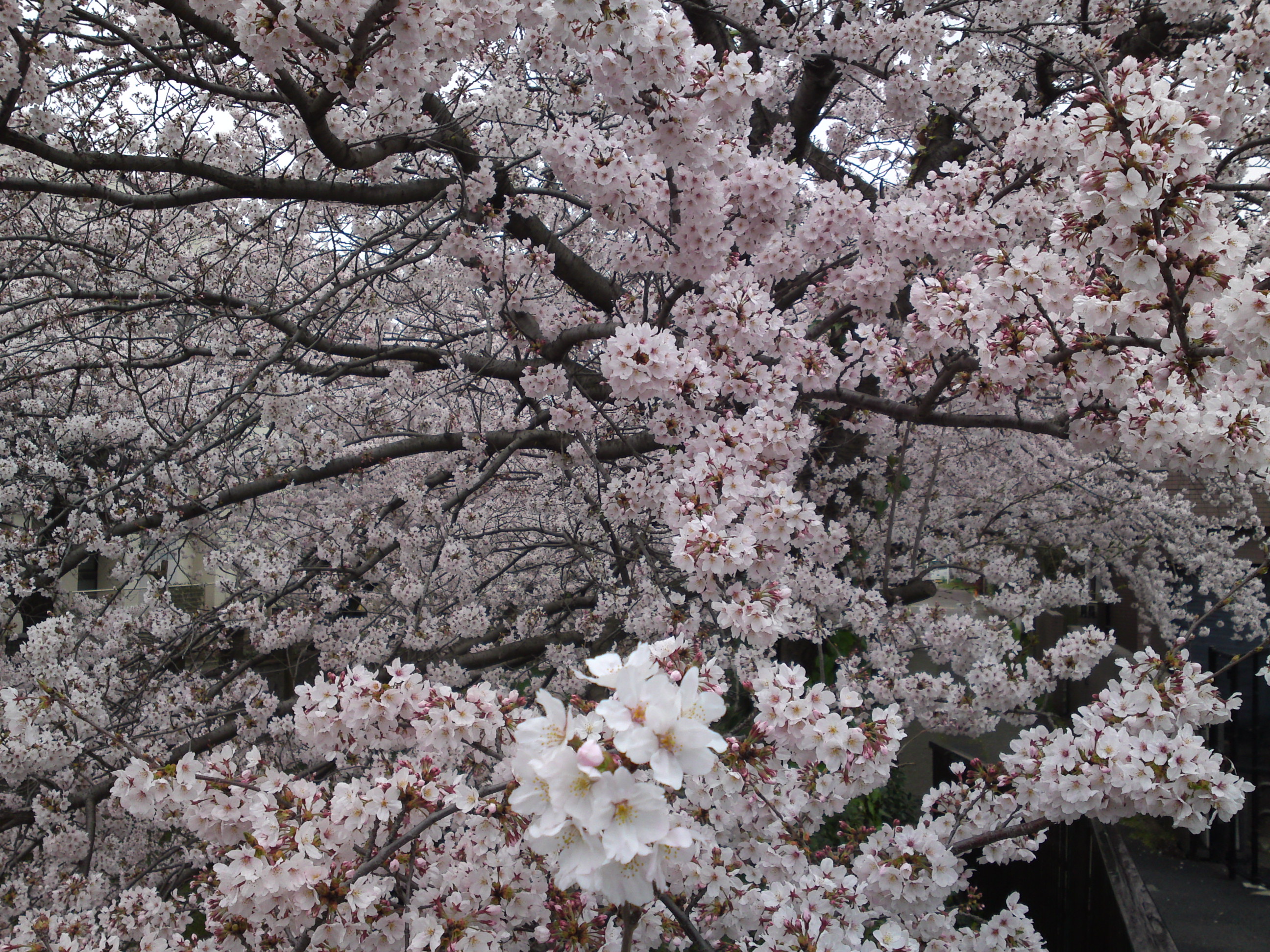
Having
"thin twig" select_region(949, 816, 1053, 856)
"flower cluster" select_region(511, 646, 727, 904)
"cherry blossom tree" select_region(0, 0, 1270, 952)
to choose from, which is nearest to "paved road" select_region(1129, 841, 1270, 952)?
"cherry blossom tree" select_region(0, 0, 1270, 952)

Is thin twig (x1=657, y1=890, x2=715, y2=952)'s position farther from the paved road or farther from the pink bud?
the paved road

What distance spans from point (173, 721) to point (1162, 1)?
687 centimetres

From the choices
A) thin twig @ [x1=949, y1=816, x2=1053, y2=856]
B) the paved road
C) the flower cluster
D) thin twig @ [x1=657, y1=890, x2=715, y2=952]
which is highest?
the paved road

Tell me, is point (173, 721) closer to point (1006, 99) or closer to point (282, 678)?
point (282, 678)

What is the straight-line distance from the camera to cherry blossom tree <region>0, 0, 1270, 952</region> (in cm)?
184

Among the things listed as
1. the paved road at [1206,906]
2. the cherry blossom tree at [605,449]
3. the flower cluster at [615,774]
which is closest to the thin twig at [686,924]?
the cherry blossom tree at [605,449]

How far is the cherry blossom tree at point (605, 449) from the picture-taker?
184cm

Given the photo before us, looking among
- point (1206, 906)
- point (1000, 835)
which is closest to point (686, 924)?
point (1000, 835)

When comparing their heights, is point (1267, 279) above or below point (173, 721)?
above

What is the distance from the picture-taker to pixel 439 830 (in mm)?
2025

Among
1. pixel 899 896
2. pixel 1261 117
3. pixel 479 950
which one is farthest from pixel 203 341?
pixel 1261 117

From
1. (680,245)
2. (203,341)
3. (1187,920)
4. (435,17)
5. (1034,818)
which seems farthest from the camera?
(203,341)

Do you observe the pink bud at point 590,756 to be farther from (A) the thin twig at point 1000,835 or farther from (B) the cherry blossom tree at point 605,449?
(A) the thin twig at point 1000,835

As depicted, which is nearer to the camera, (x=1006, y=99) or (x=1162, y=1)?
(x=1006, y=99)
